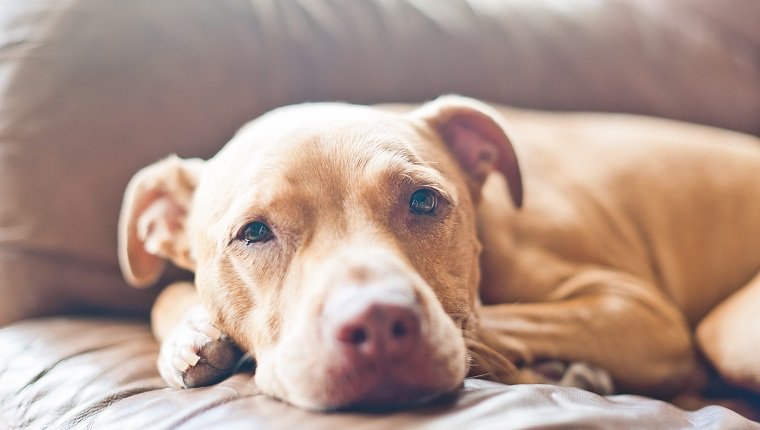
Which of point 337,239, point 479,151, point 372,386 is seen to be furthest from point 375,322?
point 479,151

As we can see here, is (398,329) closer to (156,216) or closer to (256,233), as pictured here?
(256,233)

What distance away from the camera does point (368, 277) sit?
1368mm

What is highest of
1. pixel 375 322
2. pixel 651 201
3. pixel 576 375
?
pixel 375 322

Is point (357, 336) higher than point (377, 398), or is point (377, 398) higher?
point (357, 336)

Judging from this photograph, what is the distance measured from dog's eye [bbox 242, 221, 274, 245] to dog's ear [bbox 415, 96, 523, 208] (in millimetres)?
644

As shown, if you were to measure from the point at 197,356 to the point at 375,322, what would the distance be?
1.78ft

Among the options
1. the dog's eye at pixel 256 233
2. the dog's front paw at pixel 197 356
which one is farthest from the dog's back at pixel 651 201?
the dog's front paw at pixel 197 356

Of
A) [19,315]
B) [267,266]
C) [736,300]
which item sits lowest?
[736,300]

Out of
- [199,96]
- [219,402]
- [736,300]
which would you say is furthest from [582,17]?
[219,402]

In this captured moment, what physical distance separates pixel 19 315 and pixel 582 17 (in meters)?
2.41

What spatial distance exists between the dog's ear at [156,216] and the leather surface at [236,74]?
19cm

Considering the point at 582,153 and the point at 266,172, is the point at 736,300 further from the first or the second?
the point at 266,172

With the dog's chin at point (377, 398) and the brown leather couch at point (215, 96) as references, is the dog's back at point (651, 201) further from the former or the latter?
the dog's chin at point (377, 398)

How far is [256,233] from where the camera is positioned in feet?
5.49
